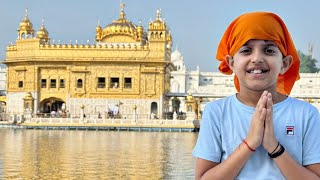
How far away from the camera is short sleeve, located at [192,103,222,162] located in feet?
8.32

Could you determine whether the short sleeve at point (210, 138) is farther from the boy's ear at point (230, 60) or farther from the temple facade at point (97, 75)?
the temple facade at point (97, 75)

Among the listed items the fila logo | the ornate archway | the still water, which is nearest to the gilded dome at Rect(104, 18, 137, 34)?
the ornate archway

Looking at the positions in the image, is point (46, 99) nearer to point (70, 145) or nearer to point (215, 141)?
point (70, 145)

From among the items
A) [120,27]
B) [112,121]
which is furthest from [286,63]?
[120,27]

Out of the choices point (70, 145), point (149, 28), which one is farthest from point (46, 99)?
point (70, 145)

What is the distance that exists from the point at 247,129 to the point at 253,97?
134 millimetres

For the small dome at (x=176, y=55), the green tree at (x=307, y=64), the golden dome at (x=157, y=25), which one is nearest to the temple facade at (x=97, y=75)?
the golden dome at (x=157, y=25)

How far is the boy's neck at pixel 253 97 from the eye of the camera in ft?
8.50

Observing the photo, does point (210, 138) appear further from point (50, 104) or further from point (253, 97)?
point (50, 104)

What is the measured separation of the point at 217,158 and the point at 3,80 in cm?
7526

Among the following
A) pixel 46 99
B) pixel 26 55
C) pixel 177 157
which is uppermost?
pixel 26 55

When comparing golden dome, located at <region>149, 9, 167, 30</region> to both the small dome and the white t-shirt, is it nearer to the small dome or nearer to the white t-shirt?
the white t-shirt

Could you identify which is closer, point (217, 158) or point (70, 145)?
point (217, 158)

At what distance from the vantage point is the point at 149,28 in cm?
3750
